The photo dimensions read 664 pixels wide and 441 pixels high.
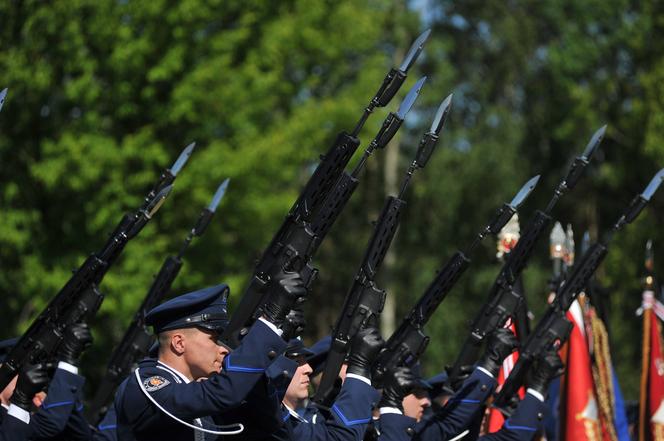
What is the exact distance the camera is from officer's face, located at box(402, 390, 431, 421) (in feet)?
25.4

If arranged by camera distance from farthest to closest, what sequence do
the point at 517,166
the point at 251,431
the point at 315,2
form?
the point at 517,166 → the point at 315,2 → the point at 251,431

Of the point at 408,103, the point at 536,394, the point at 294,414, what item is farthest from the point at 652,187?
the point at 294,414

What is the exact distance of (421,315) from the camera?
7.66m

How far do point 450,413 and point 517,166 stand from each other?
20.4 metres

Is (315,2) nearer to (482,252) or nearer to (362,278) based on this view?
(482,252)

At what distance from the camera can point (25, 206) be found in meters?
18.3

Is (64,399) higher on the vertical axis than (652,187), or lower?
lower

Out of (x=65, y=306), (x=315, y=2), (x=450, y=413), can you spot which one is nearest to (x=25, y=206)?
(x=315, y=2)

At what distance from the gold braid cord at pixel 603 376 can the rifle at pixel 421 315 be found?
9.06 ft

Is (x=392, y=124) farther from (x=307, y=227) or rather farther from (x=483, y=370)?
(x=483, y=370)

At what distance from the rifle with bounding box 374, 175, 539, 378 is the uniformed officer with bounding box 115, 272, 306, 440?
1.58 m

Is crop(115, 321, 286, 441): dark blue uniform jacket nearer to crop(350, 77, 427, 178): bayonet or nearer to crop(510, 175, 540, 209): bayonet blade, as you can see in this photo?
crop(350, 77, 427, 178): bayonet

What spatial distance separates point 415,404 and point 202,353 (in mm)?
2523

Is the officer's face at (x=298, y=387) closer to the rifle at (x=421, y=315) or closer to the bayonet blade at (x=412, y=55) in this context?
the rifle at (x=421, y=315)
